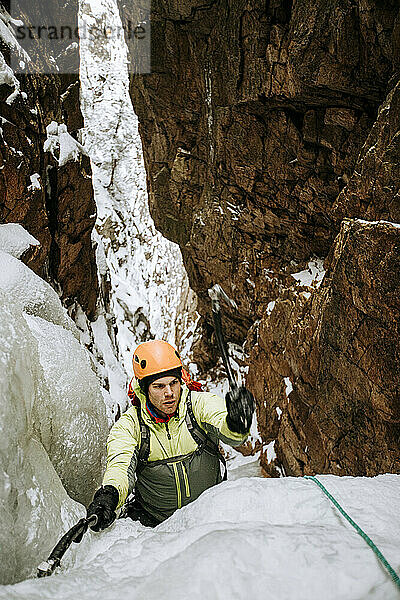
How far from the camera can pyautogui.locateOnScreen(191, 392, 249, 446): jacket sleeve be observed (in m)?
2.71

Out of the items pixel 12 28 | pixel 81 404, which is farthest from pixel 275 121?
pixel 81 404

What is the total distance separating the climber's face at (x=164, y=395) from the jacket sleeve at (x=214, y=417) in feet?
0.68

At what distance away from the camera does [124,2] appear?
13.4 metres

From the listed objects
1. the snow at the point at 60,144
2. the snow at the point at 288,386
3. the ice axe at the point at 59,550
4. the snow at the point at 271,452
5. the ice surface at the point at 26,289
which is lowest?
the snow at the point at 271,452

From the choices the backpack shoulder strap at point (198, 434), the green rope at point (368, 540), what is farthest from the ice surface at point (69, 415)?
the green rope at point (368, 540)

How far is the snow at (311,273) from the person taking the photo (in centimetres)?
958

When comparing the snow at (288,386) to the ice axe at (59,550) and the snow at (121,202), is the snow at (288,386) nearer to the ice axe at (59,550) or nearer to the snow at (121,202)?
the ice axe at (59,550)

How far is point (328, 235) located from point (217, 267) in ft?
13.9

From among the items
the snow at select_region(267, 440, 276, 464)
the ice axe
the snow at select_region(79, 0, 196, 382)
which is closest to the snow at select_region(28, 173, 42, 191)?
the snow at select_region(267, 440, 276, 464)

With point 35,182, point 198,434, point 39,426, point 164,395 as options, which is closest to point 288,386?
point 198,434

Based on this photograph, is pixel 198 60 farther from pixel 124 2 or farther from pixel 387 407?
pixel 387 407

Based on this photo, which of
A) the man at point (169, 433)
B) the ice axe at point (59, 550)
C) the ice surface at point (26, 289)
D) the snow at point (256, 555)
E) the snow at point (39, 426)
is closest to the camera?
the snow at point (256, 555)

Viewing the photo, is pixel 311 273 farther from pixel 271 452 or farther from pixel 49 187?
pixel 49 187

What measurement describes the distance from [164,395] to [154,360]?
9.8 inches
